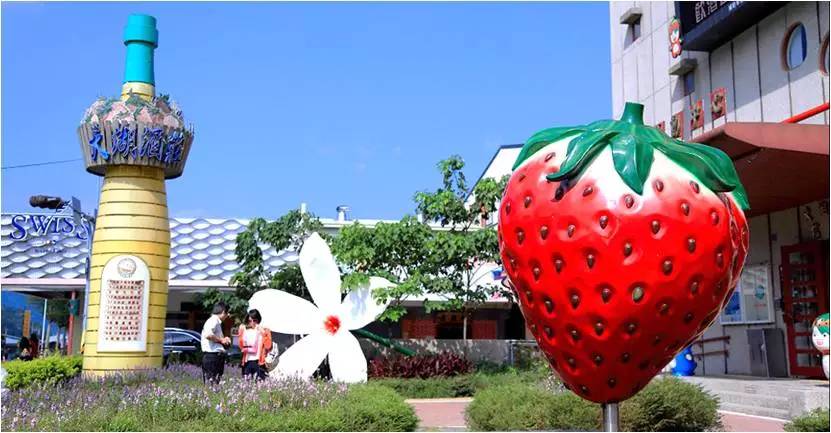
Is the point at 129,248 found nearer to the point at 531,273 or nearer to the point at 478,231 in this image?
the point at 478,231

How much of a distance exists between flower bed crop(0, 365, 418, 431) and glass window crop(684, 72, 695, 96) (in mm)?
9877

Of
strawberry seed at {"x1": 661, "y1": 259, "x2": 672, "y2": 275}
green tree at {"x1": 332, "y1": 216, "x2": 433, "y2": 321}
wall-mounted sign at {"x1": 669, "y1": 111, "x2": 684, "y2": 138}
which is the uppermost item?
wall-mounted sign at {"x1": 669, "y1": 111, "x2": 684, "y2": 138}

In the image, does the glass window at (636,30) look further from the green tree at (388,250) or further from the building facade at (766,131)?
the green tree at (388,250)

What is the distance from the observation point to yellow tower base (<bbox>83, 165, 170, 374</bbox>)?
45.3ft

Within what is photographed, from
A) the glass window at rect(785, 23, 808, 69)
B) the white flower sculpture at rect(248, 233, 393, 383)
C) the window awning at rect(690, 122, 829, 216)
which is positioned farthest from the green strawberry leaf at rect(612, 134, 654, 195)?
the glass window at rect(785, 23, 808, 69)

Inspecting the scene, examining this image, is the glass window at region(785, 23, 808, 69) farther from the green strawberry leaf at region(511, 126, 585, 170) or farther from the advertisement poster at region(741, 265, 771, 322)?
the green strawberry leaf at region(511, 126, 585, 170)

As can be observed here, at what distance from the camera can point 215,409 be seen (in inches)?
301

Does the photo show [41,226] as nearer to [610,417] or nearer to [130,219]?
[130,219]

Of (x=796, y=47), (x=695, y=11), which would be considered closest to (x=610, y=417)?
(x=796, y=47)

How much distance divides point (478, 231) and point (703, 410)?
24.7 feet

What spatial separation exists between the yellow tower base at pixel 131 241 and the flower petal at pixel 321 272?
2812mm

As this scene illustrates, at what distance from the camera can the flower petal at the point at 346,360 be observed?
42.4ft

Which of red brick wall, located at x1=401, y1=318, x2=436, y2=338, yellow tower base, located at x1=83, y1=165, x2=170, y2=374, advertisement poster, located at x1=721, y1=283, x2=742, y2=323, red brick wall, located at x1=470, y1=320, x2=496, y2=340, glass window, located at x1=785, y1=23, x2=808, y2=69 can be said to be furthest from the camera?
red brick wall, located at x1=470, y1=320, x2=496, y2=340

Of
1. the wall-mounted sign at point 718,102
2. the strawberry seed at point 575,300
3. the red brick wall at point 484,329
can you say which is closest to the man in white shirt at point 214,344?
the strawberry seed at point 575,300
